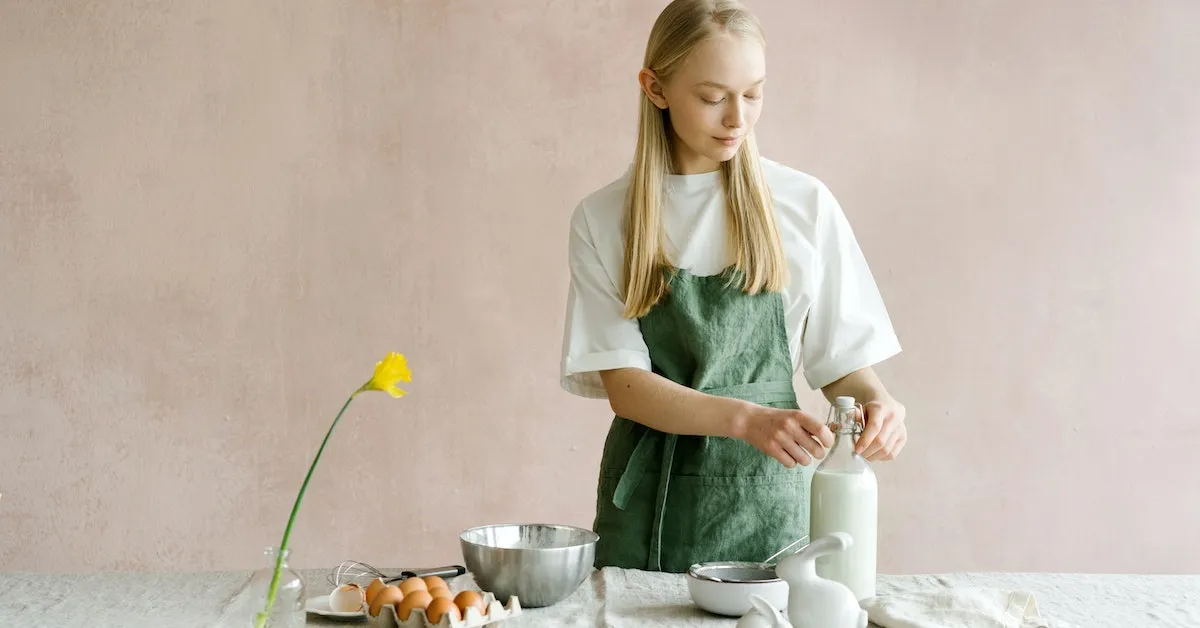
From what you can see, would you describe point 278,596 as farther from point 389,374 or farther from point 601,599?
point 601,599

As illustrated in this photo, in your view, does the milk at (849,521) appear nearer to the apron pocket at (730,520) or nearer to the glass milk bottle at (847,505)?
the glass milk bottle at (847,505)

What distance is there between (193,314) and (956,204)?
76.8 inches

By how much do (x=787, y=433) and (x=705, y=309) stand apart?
0.32 metres

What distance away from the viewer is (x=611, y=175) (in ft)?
9.16

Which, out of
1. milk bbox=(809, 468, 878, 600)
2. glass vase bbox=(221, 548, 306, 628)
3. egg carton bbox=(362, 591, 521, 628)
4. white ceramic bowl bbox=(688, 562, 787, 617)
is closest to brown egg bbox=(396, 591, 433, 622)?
egg carton bbox=(362, 591, 521, 628)

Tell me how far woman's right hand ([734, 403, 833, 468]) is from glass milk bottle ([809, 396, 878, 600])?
0.02 m

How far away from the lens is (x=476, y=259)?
2.76 meters

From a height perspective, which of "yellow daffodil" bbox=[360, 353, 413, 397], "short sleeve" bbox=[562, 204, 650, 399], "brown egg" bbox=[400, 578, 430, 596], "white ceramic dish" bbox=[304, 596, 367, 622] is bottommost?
"white ceramic dish" bbox=[304, 596, 367, 622]

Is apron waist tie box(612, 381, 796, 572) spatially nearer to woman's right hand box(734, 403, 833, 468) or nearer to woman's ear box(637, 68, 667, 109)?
woman's right hand box(734, 403, 833, 468)

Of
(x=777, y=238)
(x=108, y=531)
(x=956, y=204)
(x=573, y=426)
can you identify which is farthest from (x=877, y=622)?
(x=108, y=531)

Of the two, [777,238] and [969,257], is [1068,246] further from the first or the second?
[777,238]

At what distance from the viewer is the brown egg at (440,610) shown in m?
1.16

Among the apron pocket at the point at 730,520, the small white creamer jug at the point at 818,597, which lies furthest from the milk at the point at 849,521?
the apron pocket at the point at 730,520

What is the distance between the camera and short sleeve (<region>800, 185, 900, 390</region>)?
67.9 inches
